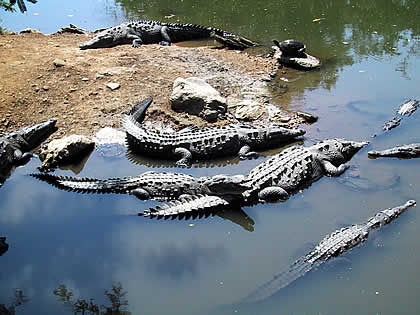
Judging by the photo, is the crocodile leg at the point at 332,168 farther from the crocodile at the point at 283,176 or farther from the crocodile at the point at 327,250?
the crocodile at the point at 327,250

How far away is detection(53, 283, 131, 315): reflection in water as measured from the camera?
4.21m

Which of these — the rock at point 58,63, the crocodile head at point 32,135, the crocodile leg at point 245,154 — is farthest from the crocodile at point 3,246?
the rock at point 58,63

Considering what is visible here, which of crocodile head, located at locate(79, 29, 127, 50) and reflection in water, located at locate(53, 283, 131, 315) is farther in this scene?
crocodile head, located at locate(79, 29, 127, 50)

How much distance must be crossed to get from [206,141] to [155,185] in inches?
50.2

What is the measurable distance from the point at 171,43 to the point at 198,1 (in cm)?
460

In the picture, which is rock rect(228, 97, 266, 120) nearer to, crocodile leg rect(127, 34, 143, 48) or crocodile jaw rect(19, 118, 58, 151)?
crocodile jaw rect(19, 118, 58, 151)

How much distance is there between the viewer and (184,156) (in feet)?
21.3

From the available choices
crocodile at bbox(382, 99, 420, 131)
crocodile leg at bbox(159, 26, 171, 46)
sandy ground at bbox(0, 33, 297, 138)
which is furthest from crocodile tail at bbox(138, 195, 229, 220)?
crocodile leg at bbox(159, 26, 171, 46)

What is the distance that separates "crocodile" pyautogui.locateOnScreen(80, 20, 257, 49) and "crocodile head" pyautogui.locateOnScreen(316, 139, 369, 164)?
5.31 metres

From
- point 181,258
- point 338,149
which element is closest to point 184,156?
point 181,258

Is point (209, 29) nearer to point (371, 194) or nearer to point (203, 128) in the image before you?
point (203, 128)

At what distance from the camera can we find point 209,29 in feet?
38.4

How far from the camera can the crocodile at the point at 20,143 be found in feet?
21.9

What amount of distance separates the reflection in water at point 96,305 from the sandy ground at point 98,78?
3.56 meters
